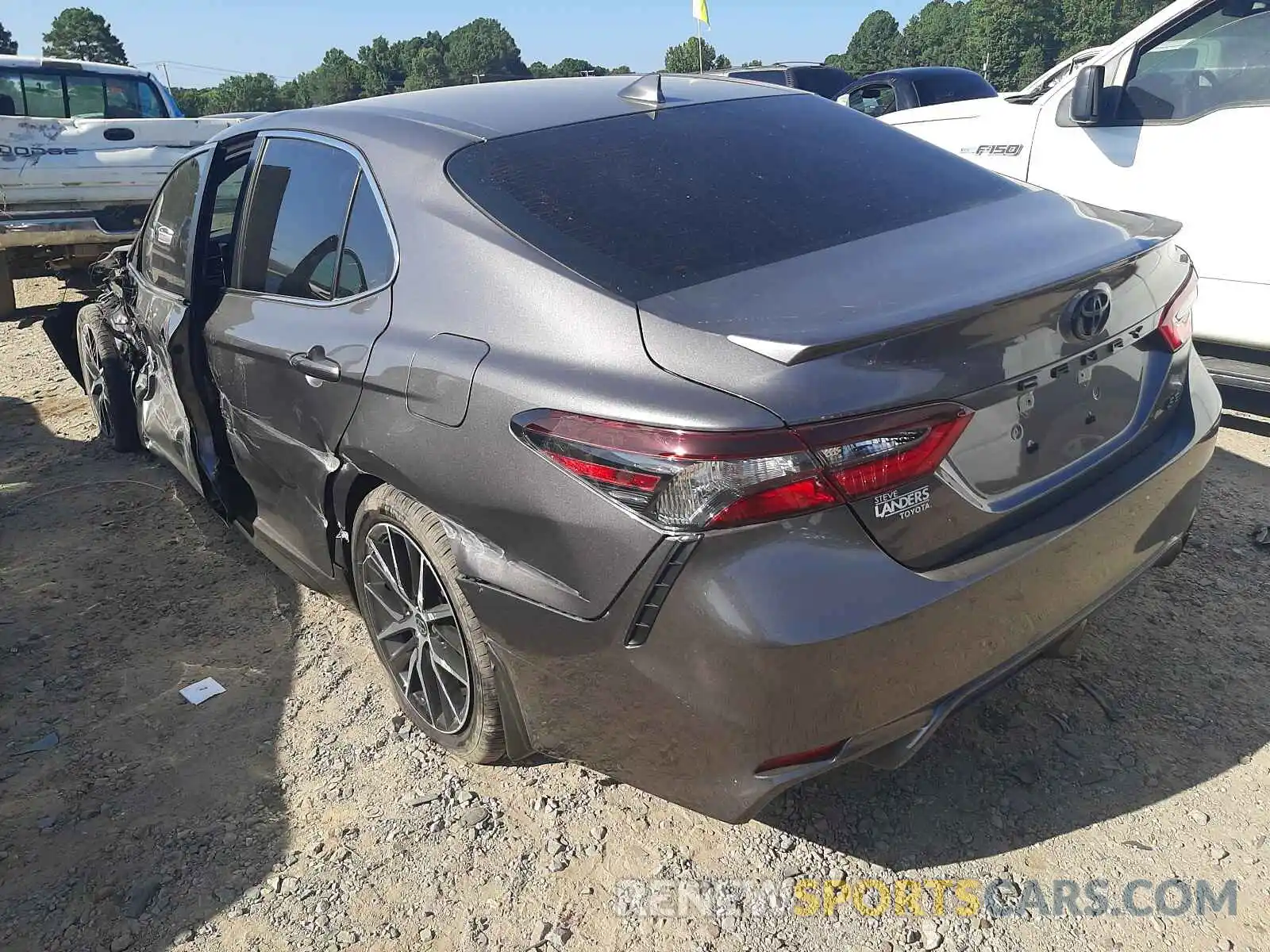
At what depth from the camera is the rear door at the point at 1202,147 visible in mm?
4230

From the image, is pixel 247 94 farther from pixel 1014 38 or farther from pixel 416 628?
pixel 416 628

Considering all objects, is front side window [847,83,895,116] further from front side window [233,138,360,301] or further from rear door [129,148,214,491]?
front side window [233,138,360,301]

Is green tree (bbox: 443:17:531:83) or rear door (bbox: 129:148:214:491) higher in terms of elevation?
green tree (bbox: 443:17:531:83)

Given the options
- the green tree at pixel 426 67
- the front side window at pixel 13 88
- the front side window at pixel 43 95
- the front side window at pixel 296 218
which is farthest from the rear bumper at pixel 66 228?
the green tree at pixel 426 67

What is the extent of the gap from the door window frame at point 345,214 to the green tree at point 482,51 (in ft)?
366

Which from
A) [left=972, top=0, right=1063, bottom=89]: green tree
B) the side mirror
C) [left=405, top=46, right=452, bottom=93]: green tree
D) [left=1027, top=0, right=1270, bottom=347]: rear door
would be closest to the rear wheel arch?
[left=1027, top=0, right=1270, bottom=347]: rear door

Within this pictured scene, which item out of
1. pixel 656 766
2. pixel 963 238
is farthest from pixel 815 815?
pixel 963 238

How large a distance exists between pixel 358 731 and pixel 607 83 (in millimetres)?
2171

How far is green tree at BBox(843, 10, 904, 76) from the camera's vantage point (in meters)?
104

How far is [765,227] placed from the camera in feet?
7.77

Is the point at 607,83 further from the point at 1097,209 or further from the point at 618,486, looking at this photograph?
the point at 618,486

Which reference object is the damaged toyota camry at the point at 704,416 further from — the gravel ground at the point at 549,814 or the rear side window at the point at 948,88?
the rear side window at the point at 948,88

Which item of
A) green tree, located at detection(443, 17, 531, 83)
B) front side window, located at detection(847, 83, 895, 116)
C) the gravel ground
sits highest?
green tree, located at detection(443, 17, 531, 83)

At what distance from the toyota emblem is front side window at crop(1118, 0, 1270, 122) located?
2.88m
